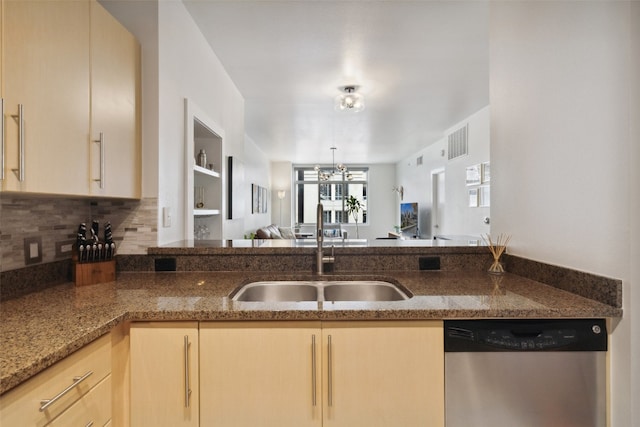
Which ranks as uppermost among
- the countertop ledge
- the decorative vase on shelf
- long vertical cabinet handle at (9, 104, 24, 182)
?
the decorative vase on shelf

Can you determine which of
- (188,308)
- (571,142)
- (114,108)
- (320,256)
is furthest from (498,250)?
(114,108)

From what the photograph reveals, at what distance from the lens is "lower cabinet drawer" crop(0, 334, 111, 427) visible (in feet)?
2.59

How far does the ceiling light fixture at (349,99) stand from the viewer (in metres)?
3.71

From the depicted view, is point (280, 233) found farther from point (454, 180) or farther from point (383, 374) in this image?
point (383, 374)

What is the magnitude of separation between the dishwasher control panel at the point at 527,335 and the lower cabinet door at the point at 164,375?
92 cm

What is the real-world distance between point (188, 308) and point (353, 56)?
99.6 inches

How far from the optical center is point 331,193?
1053 cm

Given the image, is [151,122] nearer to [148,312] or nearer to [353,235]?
[148,312]

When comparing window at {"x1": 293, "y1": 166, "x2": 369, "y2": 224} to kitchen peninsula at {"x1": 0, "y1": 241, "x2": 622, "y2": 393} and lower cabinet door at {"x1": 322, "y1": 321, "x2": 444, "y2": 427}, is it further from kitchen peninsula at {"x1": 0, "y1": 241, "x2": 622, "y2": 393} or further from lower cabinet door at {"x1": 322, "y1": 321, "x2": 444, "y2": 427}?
lower cabinet door at {"x1": 322, "y1": 321, "x2": 444, "y2": 427}

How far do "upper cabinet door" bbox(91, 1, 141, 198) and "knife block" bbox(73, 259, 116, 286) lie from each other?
359mm

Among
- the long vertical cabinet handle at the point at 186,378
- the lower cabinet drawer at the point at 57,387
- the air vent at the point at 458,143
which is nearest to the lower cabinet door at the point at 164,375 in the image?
the long vertical cabinet handle at the point at 186,378

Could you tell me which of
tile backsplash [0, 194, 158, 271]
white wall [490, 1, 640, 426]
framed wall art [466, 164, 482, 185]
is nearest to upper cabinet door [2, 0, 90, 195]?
tile backsplash [0, 194, 158, 271]

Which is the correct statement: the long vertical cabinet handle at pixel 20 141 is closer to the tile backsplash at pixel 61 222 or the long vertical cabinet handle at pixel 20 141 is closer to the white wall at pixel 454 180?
the tile backsplash at pixel 61 222

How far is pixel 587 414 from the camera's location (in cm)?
119
